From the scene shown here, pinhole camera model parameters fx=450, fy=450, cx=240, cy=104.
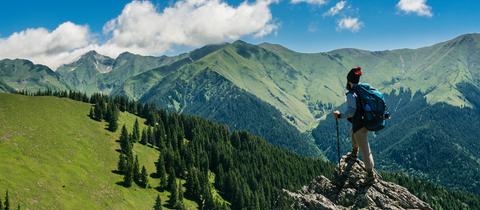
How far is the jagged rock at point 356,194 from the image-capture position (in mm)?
23266

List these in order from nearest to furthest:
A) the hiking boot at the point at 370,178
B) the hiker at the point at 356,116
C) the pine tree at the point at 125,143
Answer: the hiker at the point at 356,116
the hiking boot at the point at 370,178
the pine tree at the point at 125,143

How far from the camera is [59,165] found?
507 feet

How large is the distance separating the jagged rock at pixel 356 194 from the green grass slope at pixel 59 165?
11461cm

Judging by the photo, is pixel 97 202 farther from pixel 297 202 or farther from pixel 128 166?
pixel 297 202

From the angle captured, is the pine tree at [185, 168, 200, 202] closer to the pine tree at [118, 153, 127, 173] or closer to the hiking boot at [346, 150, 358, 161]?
the pine tree at [118, 153, 127, 173]

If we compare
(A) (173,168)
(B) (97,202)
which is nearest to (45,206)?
(B) (97,202)

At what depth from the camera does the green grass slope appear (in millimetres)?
131750

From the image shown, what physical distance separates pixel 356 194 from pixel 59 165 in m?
149

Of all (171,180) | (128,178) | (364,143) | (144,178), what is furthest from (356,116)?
(171,180)

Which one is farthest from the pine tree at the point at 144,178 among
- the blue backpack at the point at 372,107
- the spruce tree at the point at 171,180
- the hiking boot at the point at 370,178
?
the blue backpack at the point at 372,107

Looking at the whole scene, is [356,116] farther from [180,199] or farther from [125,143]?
[125,143]

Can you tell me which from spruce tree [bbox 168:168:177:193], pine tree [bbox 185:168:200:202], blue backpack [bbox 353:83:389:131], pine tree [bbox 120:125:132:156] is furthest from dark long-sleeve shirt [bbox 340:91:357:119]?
pine tree [bbox 120:125:132:156]

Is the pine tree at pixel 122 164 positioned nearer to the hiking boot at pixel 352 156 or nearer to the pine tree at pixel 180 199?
the pine tree at pixel 180 199

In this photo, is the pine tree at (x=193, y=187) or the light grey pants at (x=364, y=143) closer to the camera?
the light grey pants at (x=364, y=143)
